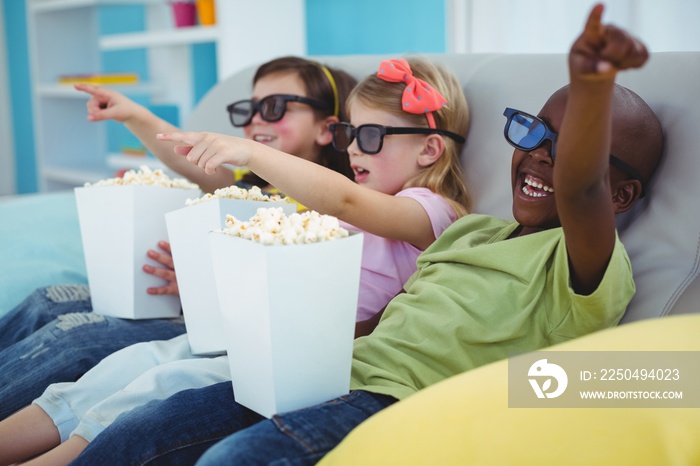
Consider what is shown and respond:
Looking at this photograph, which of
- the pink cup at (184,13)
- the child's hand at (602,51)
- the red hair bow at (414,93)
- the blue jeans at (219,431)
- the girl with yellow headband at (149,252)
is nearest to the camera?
the child's hand at (602,51)

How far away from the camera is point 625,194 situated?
1.29 metres

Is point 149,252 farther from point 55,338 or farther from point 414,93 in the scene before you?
point 414,93

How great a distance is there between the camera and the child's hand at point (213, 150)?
4.19ft

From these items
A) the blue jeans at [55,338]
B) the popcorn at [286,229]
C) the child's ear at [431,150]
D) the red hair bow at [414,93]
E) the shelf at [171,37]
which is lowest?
the blue jeans at [55,338]

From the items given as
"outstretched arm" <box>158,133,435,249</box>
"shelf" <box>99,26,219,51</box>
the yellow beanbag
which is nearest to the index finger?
the yellow beanbag

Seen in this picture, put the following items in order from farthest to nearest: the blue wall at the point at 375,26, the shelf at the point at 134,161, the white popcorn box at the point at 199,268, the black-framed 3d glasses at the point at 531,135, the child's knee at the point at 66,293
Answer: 1. the shelf at the point at 134,161
2. the blue wall at the point at 375,26
3. the child's knee at the point at 66,293
4. the white popcorn box at the point at 199,268
5. the black-framed 3d glasses at the point at 531,135

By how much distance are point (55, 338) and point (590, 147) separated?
42.0 inches

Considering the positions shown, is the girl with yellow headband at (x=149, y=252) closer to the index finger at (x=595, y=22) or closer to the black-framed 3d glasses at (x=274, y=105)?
the black-framed 3d glasses at (x=274, y=105)

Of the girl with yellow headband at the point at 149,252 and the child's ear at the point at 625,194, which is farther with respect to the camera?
the girl with yellow headband at the point at 149,252

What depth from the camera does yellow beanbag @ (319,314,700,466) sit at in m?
0.93

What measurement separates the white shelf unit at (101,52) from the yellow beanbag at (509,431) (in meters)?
2.56

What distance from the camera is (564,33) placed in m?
2.90

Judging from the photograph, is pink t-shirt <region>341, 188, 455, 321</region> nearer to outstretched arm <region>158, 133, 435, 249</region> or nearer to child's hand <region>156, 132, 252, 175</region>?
outstretched arm <region>158, 133, 435, 249</region>

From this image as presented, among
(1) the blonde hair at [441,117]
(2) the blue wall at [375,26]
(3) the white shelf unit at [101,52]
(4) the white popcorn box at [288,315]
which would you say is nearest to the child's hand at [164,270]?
(1) the blonde hair at [441,117]
